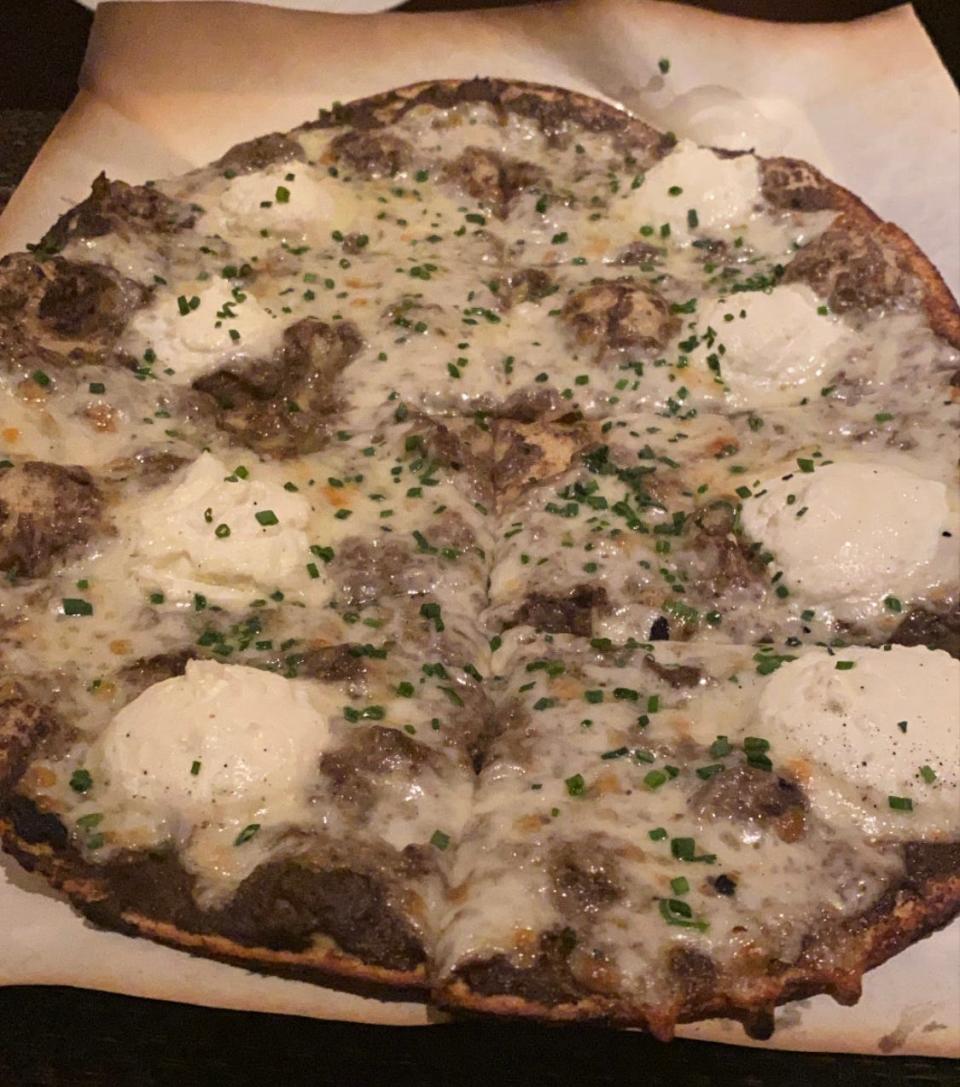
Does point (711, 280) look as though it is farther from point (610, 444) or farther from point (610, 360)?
point (610, 444)

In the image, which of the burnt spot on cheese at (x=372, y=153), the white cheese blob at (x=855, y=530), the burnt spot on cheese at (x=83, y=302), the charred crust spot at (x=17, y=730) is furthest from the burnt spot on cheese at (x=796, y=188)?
the charred crust spot at (x=17, y=730)

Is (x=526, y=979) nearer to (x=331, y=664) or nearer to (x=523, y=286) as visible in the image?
(x=331, y=664)

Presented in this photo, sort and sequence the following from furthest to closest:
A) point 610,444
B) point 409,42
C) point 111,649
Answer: point 409,42, point 610,444, point 111,649

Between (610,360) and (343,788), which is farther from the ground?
(610,360)

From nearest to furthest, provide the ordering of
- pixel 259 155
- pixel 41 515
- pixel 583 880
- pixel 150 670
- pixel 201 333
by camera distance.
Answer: pixel 583 880
pixel 150 670
pixel 41 515
pixel 201 333
pixel 259 155

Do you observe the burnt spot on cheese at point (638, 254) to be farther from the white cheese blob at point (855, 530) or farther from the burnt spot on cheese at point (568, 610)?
the burnt spot on cheese at point (568, 610)

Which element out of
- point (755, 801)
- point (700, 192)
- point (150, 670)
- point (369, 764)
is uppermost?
point (700, 192)

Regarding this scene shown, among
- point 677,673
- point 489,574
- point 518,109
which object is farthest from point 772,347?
point 518,109

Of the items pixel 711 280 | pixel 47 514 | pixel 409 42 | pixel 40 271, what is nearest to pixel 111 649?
pixel 47 514
